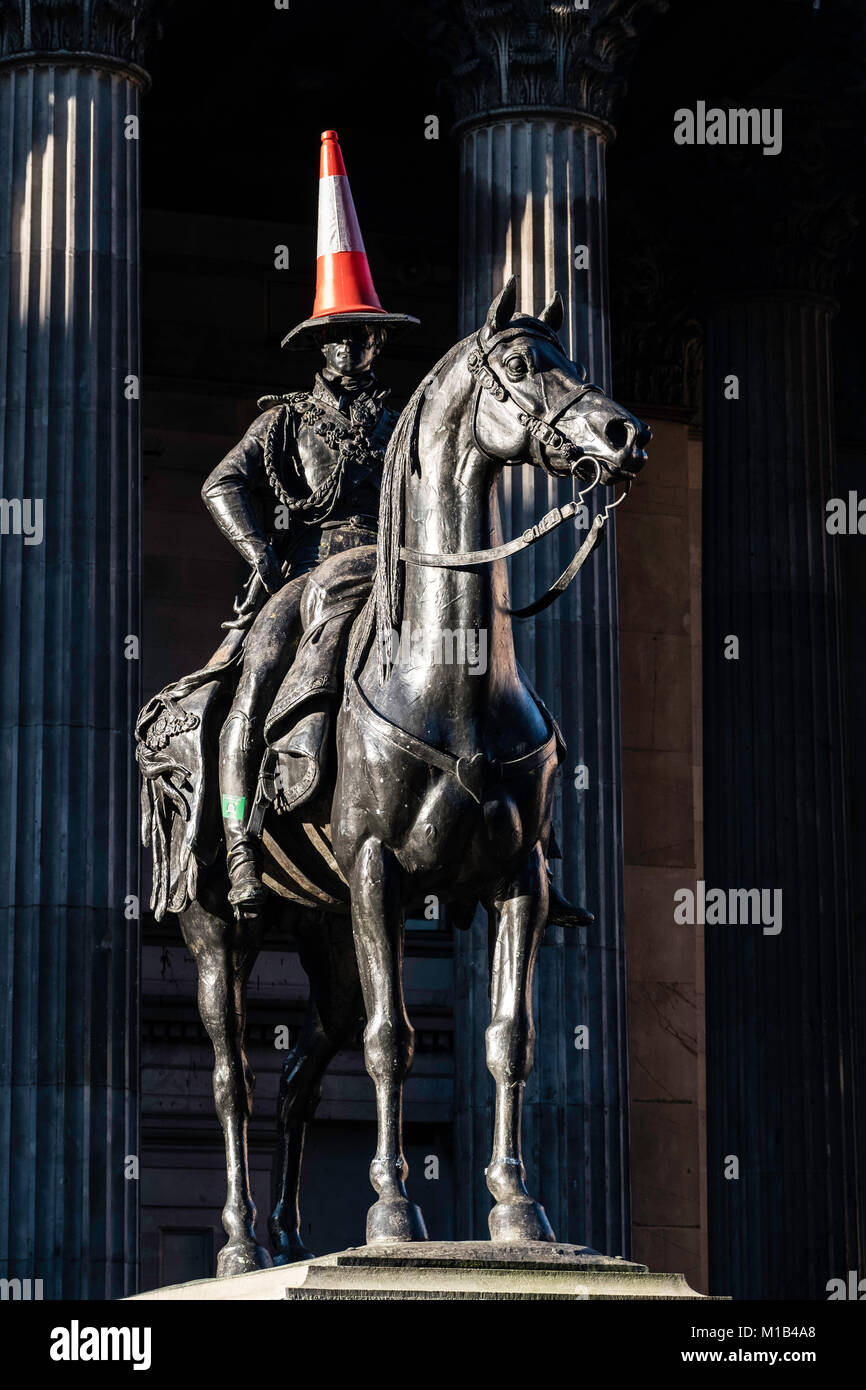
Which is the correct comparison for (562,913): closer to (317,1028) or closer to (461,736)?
(461,736)

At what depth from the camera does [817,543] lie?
3188 centimetres

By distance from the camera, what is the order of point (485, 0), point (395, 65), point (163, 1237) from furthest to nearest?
point (395, 65)
point (163, 1237)
point (485, 0)

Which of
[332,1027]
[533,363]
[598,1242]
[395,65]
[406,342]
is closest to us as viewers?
[533,363]

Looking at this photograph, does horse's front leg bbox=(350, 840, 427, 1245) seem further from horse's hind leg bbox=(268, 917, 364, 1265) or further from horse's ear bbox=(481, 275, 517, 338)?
horse's ear bbox=(481, 275, 517, 338)

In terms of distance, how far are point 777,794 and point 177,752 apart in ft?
51.0

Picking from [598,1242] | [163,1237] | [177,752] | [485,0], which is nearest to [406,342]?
[485,0]

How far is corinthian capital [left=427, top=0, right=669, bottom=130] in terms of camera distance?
26547mm

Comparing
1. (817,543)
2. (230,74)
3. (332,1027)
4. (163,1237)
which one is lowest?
(163,1237)

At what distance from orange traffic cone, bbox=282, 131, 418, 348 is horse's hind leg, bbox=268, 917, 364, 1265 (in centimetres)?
326

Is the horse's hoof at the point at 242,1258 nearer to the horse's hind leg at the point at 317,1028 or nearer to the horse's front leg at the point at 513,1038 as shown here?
the horse's hind leg at the point at 317,1028

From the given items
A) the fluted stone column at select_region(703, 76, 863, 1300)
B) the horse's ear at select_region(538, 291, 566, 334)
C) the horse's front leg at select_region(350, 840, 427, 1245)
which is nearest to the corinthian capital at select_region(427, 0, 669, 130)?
the fluted stone column at select_region(703, 76, 863, 1300)

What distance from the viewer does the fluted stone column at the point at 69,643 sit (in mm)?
22969

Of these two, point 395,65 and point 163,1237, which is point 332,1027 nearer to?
point 163,1237

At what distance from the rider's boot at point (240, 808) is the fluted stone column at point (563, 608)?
31.1ft
